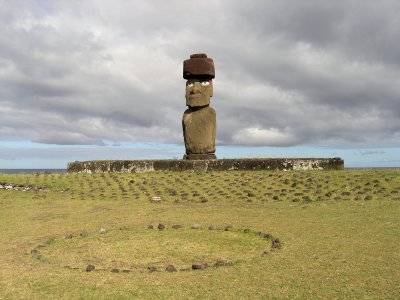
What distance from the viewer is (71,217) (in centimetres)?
954

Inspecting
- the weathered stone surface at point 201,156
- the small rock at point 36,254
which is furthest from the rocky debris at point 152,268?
the weathered stone surface at point 201,156

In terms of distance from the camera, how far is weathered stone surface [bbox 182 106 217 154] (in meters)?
18.5

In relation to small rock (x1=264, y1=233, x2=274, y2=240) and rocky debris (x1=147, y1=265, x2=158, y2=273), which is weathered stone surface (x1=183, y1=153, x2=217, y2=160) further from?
rocky debris (x1=147, y1=265, x2=158, y2=273)

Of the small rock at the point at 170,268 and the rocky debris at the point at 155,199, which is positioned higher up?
the rocky debris at the point at 155,199

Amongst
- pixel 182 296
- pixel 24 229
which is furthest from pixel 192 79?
pixel 182 296

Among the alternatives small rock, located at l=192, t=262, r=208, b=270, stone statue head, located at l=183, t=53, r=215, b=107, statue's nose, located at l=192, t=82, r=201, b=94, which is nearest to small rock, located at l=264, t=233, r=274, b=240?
small rock, located at l=192, t=262, r=208, b=270

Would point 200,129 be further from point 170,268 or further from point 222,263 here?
point 170,268

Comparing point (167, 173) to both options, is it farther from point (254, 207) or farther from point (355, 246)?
point (355, 246)

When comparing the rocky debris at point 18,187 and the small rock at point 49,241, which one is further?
the rocky debris at point 18,187

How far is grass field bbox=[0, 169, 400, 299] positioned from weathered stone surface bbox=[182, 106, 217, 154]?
16.1 feet

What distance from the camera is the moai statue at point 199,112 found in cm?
1839

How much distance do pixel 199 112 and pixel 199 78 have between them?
1.50 metres

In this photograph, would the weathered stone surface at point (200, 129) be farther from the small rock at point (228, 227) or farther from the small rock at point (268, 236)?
the small rock at point (268, 236)

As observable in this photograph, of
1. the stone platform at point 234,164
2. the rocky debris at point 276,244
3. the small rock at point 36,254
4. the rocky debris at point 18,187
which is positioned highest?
the stone platform at point 234,164
